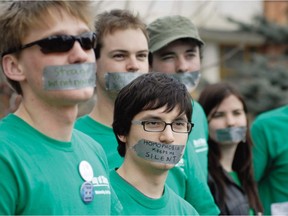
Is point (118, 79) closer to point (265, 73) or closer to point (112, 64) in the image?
point (112, 64)

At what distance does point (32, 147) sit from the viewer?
362 cm

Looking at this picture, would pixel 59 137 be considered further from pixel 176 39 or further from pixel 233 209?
pixel 233 209

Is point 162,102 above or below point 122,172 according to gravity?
above

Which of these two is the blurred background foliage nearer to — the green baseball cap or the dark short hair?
the green baseball cap

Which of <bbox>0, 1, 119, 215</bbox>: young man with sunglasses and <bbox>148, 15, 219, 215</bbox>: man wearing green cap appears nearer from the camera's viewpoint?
<bbox>0, 1, 119, 215</bbox>: young man with sunglasses

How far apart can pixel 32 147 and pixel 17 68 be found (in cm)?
36

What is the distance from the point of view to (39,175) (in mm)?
3545

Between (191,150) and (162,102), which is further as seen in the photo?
(191,150)

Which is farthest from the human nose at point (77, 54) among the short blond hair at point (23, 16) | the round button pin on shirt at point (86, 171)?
the round button pin on shirt at point (86, 171)

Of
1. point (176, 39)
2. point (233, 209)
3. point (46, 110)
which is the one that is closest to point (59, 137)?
point (46, 110)

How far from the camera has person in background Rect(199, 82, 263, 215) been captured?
6.83 metres

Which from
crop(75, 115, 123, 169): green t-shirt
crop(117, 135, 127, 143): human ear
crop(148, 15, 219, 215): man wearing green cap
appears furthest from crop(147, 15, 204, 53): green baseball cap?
crop(117, 135, 127, 143): human ear

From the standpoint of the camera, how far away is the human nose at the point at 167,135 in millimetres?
4473

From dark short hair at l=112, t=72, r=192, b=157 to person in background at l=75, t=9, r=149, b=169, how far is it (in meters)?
0.42
